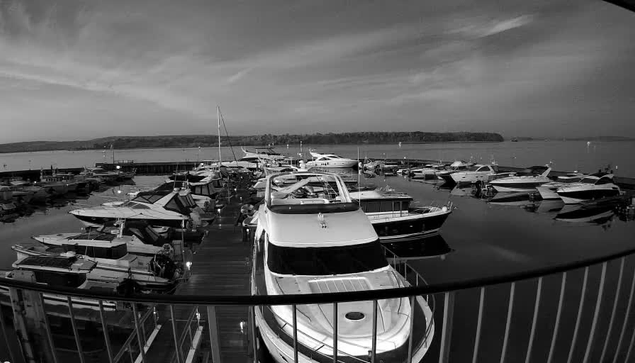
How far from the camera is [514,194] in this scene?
2858cm

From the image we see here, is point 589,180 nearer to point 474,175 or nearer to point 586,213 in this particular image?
point 586,213

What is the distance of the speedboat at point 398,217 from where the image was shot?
14.8 metres

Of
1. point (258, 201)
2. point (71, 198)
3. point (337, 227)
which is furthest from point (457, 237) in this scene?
point (71, 198)

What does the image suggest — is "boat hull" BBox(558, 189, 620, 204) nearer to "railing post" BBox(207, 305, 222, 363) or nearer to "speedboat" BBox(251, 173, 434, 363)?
"speedboat" BBox(251, 173, 434, 363)

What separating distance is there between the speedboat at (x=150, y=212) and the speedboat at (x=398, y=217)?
28.2 feet

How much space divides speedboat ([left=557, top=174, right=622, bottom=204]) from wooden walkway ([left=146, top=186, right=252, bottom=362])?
25603mm

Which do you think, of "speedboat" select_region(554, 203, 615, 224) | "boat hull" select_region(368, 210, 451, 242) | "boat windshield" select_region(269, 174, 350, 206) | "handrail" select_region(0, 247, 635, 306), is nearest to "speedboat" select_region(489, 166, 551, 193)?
"speedboat" select_region(554, 203, 615, 224)

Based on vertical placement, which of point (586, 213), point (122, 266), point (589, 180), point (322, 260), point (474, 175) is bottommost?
point (586, 213)

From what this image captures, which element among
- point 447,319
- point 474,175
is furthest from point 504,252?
point 474,175

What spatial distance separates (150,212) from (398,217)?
1165 centimetres

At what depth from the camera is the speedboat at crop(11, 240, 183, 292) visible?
368 inches

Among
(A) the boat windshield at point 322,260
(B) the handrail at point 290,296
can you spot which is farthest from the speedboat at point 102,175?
(B) the handrail at point 290,296

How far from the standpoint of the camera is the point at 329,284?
5246 mm

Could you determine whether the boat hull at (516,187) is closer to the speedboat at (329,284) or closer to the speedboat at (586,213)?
the speedboat at (586,213)
